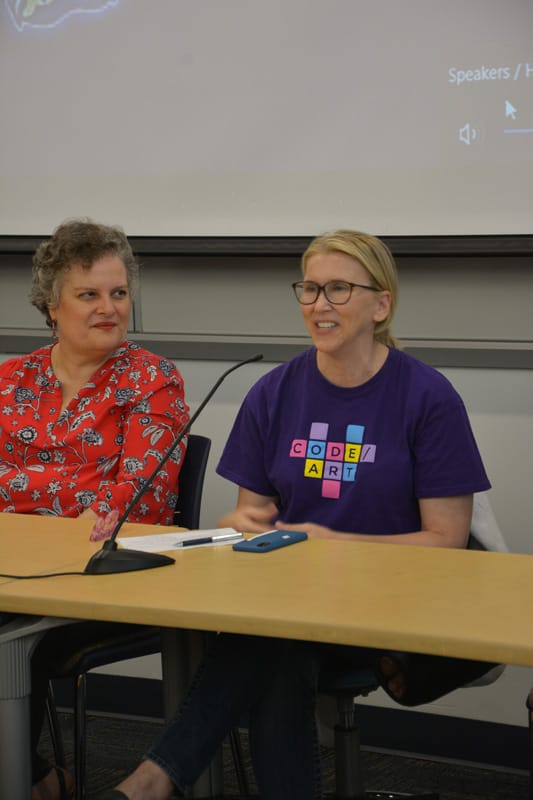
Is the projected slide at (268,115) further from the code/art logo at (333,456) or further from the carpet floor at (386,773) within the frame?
the carpet floor at (386,773)

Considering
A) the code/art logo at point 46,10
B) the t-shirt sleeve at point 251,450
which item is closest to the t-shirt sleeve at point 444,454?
the t-shirt sleeve at point 251,450

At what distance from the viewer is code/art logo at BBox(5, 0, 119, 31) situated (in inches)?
128

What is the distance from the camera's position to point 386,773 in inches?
108

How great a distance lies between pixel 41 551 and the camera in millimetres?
1935

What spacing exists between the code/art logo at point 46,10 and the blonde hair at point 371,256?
1369mm

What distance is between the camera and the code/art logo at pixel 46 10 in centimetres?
326

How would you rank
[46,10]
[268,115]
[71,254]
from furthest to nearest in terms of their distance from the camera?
[46,10], [268,115], [71,254]

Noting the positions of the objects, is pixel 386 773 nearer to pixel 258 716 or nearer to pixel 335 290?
pixel 258 716

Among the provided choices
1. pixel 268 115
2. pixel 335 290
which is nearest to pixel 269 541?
pixel 335 290

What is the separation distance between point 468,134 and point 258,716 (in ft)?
5.74

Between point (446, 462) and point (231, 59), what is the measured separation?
5.06 feet

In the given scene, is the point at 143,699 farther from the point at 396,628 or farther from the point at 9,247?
the point at 396,628

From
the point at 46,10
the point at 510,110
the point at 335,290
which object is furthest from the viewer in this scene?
the point at 46,10

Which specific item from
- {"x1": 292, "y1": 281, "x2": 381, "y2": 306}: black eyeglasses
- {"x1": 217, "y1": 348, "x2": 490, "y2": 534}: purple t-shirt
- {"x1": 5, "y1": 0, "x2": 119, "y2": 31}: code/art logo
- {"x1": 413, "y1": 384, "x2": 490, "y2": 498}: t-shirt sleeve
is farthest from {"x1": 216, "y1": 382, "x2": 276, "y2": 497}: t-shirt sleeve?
{"x1": 5, "y1": 0, "x2": 119, "y2": 31}: code/art logo
